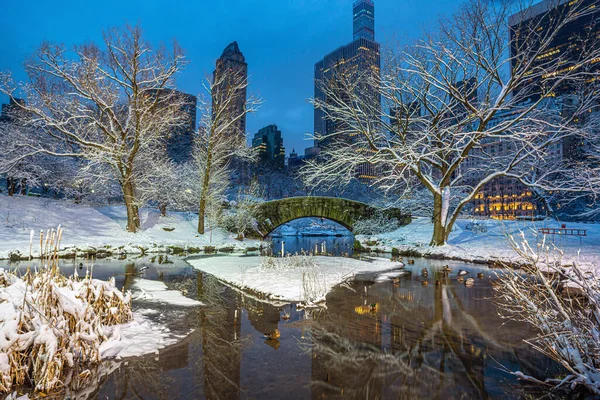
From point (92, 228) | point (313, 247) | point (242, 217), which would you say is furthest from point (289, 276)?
point (313, 247)

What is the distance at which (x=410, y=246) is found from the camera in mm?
20828

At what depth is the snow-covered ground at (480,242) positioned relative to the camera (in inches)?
580

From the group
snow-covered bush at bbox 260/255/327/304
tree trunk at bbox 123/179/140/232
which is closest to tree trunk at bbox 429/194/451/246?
snow-covered bush at bbox 260/255/327/304

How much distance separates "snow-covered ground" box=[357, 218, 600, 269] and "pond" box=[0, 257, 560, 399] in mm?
7534

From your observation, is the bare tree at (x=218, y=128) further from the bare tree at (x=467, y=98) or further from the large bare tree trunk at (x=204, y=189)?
the bare tree at (x=467, y=98)

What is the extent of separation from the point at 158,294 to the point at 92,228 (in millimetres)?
15891

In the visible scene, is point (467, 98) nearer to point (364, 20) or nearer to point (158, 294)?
point (158, 294)

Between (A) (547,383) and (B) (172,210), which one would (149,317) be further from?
(B) (172,210)

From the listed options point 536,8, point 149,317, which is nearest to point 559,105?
point 536,8

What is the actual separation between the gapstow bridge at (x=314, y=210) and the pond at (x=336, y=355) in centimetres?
1800

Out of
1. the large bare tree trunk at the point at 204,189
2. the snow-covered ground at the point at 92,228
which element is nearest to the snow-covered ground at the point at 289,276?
the snow-covered ground at the point at 92,228

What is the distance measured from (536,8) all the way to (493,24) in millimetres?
1743

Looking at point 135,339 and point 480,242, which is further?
point 480,242

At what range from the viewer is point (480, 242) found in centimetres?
1928
